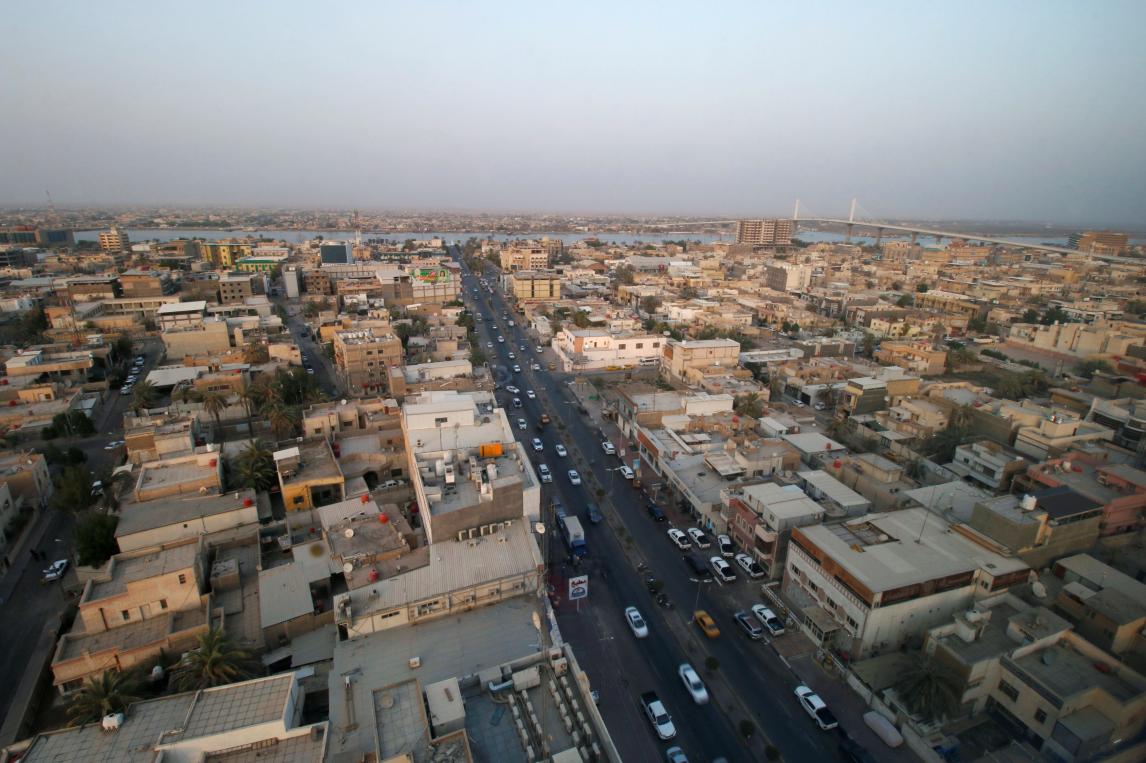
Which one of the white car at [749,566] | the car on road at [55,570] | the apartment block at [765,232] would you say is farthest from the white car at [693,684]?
the apartment block at [765,232]

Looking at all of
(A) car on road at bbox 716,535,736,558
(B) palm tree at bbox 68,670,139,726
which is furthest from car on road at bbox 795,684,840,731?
(B) palm tree at bbox 68,670,139,726

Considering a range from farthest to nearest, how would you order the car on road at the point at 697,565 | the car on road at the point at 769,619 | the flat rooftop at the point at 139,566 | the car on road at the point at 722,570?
the car on road at the point at 697,565
the car on road at the point at 722,570
the car on road at the point at 769,619
the flat rooftop at the point at 139,566

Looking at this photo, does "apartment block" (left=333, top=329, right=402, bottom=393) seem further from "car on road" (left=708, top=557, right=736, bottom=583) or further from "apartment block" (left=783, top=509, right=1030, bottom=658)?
"apartment block" (left=783, top=509, right=1030, bottom=658)

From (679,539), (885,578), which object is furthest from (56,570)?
(885,578)

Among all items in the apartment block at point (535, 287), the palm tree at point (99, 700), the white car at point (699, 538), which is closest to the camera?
the palm tree at point (99, 700)

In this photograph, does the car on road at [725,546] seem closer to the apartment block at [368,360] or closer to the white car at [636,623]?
the white car at [636,623]

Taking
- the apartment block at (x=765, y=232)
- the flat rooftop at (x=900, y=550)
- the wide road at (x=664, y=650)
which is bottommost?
the wide road at (x=664, y=650)

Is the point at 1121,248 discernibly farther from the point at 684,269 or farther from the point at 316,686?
the point at 316,686

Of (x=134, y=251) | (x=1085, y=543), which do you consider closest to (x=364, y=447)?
(x=1085, y=543)
